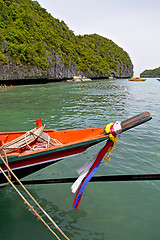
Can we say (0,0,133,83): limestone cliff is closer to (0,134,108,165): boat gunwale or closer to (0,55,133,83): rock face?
(0,55,133,83): rock face

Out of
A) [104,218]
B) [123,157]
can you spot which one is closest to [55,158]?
[104,218]

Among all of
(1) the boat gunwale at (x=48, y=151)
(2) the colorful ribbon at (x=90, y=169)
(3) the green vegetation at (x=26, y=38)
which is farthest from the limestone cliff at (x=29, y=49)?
(2) the colorful ribbon at (x=90, y=169)

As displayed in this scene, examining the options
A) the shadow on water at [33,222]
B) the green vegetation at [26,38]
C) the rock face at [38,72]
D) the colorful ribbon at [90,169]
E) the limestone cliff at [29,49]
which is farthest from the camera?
the green vegetation at [26,38]

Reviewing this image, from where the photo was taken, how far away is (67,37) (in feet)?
344

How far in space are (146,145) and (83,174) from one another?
5000 mm

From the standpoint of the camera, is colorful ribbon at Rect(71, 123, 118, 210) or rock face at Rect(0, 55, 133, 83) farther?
rock face at Rect(0, 55, 133, 83)

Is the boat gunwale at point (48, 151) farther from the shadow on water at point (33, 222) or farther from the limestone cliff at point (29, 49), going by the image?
the limestone cliff at point (29, 49)

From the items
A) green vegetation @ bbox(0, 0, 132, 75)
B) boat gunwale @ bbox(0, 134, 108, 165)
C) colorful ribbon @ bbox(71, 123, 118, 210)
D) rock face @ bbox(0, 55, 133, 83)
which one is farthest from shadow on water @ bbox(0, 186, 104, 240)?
green vegetation @ bbox(0, 0, 132, 75)

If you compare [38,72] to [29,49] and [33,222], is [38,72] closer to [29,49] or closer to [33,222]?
[29,49]

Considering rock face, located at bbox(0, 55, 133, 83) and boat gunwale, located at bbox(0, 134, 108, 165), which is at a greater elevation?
rock face, located at bbox(0, 55, 133, 83)

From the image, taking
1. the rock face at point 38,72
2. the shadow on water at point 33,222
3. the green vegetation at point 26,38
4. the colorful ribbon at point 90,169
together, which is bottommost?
the shadow on water at point 33,222

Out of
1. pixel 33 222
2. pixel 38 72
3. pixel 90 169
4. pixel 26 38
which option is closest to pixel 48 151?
pixel 90 169

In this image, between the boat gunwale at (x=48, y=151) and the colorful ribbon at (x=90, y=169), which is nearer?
the colorful ribbon at (x=90, y=169)

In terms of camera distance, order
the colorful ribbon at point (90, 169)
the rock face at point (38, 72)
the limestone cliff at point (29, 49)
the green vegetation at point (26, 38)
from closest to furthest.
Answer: the colorful ribbon at point (90, 169) < the rock face at point (38, 72) < the limestone cliff at point (29, 49) < the green vegetation at point (26, 38)
